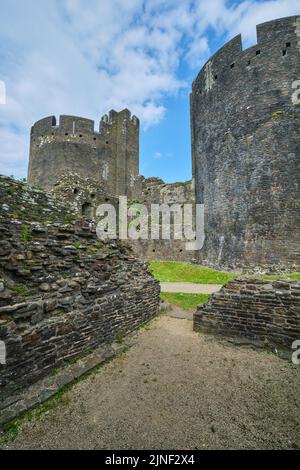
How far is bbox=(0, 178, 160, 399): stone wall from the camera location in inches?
139

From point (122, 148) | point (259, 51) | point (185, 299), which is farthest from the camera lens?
point (122, 148)

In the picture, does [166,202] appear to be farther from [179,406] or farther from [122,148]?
[179,406]

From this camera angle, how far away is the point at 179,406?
320 centimetres

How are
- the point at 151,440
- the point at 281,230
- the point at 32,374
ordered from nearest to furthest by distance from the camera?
the point at 151,440
the point at 32,374
the point at 281,230

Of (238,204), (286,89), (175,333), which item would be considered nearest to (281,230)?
(238,204)

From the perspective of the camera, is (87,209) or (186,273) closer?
(87,209)

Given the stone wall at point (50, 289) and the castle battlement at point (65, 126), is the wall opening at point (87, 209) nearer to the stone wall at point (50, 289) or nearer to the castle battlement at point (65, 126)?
the stone wall at point (50, 289)

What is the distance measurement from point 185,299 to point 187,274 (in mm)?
6624

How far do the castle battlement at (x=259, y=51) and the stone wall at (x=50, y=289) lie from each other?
1567 centimetres

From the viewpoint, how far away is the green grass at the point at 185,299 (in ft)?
27.6

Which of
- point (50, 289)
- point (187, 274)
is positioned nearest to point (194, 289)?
point (187, 274)

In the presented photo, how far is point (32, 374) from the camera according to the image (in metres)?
3.57
